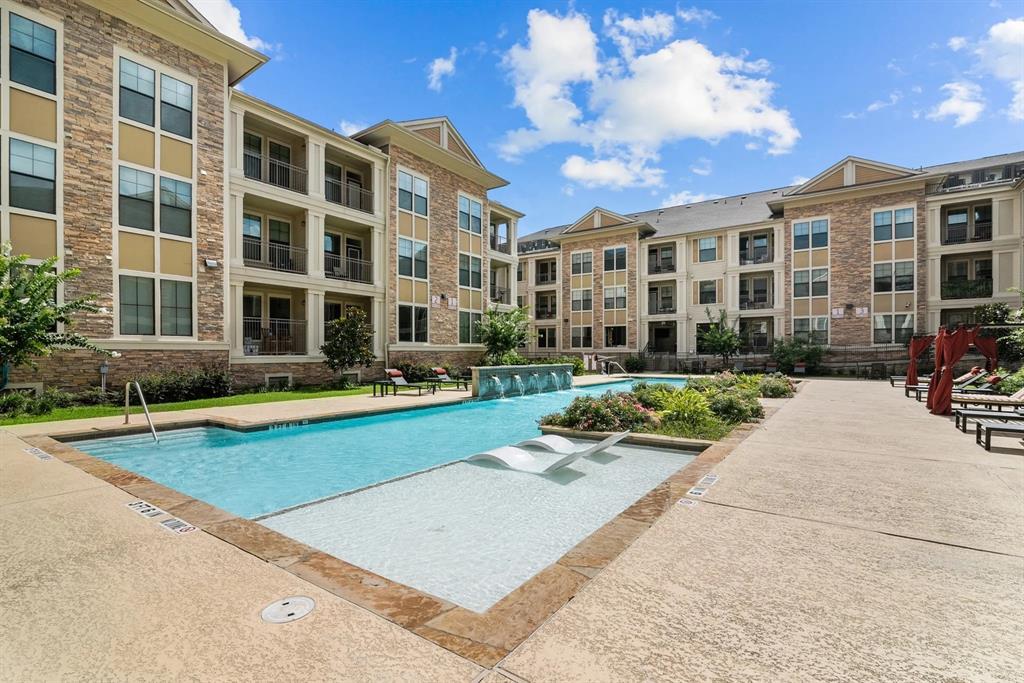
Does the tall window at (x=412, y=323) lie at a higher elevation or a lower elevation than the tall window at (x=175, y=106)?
lower

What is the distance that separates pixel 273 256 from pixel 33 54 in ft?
27.6

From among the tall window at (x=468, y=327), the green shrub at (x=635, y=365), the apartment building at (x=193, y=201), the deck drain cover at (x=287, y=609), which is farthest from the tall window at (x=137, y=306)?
the green shrub at (x=635, y=365)

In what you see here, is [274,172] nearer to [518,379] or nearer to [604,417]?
[518,379]

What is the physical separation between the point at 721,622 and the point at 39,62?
61.8 ft

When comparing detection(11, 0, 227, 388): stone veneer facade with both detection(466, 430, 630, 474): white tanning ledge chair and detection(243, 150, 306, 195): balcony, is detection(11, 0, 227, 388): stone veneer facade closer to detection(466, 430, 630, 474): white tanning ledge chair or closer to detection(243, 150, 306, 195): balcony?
detection(243, 150, 306, 195): balcony

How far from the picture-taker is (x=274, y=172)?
1931 centimetres

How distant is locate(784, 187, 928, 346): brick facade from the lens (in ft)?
91.1

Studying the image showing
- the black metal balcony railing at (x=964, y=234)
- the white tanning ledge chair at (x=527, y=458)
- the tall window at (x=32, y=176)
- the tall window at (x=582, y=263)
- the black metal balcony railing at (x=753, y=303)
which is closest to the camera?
the white tanning ledge chair at (x=527, y=458)

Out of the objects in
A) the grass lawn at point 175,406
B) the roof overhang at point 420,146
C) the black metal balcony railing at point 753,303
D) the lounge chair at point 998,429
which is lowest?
the grass lawn at point 175,406

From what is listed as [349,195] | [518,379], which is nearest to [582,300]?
[349,195]

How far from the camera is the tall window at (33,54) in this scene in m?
12.4

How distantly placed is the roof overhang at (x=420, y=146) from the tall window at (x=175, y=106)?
289 inches

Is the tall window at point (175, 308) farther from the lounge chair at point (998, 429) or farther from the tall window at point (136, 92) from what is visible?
the lounge chair at point (998, 429)

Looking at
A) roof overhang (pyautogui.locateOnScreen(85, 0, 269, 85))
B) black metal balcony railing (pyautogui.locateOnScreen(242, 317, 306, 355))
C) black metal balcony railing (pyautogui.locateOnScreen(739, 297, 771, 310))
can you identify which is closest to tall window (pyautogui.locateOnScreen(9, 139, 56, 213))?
roof overhang (pyautogui.locateOnScreen(85, 0, 269, 85))
